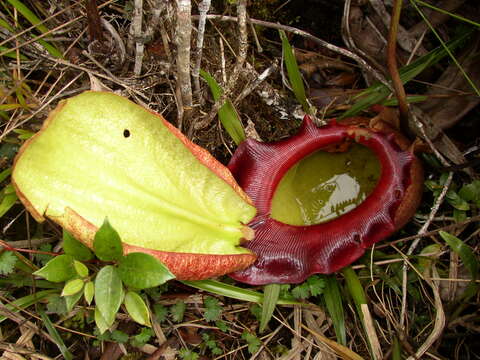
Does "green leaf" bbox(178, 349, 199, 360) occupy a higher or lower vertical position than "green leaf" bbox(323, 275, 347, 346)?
lower

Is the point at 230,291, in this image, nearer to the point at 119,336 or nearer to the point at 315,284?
the point at 315,284

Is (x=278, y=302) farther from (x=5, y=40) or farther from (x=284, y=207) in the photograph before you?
(x=5, y=40)

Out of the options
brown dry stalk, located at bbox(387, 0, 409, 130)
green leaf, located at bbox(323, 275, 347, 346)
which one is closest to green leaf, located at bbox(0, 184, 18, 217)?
green leaf, located at bbox(323, 275, 347, 346)

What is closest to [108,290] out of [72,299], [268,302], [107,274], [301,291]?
[107,274]

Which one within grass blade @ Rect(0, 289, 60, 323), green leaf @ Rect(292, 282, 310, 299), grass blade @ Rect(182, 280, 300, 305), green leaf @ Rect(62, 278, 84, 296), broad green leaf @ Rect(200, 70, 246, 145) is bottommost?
grass blade @ Rect(0, 289, 60, 323)

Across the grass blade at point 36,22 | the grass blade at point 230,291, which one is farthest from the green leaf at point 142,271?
the grass blade at point 36,22

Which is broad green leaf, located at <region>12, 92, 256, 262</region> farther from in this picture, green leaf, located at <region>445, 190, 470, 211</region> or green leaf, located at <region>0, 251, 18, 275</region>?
green leaf, located at <region>445, 190, 470, 211</region>

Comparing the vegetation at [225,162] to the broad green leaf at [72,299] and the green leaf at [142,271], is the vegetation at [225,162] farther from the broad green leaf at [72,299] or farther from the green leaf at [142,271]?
the green leaf at [142,271]
